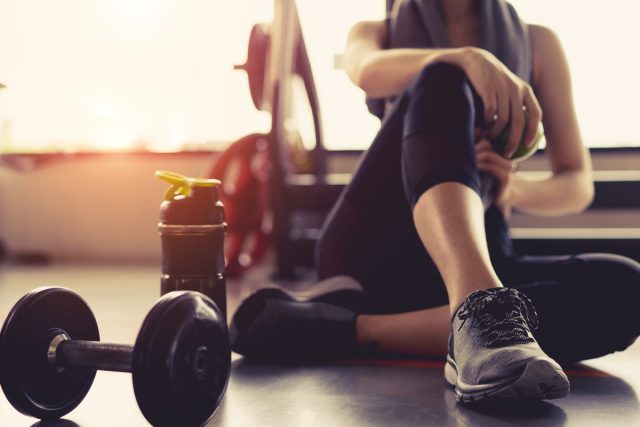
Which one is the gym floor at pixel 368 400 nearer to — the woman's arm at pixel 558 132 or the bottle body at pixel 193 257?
the bottle body at pixel 193 257

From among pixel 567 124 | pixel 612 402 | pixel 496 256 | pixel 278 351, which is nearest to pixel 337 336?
pixel 278 351

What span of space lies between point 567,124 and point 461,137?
1.80ft

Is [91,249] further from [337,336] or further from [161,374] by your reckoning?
[161,374]

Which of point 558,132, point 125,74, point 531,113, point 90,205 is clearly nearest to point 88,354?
point 531,113

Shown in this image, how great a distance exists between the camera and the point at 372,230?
1248mm

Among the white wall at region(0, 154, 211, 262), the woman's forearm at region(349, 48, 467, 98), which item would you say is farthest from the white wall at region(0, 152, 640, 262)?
the woman's forearm at region(349, 48, 467, 98)

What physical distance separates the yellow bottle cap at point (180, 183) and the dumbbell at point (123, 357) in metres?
0.23

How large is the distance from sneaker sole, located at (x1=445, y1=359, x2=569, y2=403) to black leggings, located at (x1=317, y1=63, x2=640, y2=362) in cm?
25

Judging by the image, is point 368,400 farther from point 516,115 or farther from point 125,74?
point 125,74

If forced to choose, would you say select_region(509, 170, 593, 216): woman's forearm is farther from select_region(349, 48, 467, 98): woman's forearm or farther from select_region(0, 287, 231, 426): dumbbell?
select_region(0, 287, 231, 426): dumbbell

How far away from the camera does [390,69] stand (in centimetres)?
123

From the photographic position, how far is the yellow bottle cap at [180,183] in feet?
3.26

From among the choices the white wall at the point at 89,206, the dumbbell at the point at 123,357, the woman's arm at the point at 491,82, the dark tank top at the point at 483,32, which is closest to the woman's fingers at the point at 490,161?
the woman's arm at the point at 491,82

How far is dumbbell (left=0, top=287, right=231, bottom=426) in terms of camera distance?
0.68 meters
